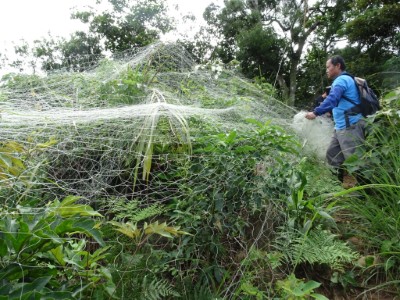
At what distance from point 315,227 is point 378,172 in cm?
74

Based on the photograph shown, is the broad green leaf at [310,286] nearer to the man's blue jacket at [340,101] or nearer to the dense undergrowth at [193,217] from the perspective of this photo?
the dense undergrowth at [193,217]

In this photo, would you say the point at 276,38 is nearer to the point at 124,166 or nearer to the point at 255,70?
the point at 255,70

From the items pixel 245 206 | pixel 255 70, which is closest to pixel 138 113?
pixel 245 206

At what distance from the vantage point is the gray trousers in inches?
125

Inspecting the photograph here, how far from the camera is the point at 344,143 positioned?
3.31 meters

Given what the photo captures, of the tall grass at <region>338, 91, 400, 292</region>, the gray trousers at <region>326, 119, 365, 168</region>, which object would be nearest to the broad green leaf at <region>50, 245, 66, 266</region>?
the tall grass at <region>338, 91, 400, 292</region>

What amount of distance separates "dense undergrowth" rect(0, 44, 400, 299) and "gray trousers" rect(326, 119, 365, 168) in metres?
0.49

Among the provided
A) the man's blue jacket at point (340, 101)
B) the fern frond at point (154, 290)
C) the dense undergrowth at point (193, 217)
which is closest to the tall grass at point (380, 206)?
the dense undergrowth at point (193, 217)

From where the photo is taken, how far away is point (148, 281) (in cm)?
167

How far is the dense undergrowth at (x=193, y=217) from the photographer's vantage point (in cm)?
143

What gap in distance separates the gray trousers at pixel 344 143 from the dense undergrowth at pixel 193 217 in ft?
1.62

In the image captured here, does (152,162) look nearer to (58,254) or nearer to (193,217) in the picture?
(193,217)

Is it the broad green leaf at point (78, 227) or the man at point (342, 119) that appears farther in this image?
the man at point (342, 119)

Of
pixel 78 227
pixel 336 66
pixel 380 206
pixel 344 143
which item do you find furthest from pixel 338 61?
pixel 78 227
